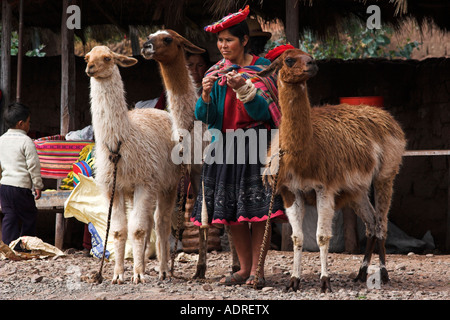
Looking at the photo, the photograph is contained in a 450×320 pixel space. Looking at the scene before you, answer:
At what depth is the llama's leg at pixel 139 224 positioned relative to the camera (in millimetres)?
4766

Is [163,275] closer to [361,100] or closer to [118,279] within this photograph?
[118,279]

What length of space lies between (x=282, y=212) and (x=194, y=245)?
2.66m

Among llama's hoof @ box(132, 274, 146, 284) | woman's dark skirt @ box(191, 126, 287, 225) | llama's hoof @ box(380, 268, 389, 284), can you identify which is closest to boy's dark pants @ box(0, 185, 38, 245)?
llama's hoof @ box(132, 274, 146, 284)

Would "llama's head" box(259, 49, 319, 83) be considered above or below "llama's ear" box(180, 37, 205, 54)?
below

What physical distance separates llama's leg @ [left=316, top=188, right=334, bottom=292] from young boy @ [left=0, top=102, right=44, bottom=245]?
369 cm

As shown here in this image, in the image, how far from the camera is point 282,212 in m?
4.44

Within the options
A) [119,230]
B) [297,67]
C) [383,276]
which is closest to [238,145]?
[297,67]

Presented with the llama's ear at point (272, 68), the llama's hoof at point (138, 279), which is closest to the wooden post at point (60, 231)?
the llama's hoof at point (138, 279)

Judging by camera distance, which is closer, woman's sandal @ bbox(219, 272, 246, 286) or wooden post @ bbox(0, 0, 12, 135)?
woman's sandal @ bbox(219, 272, 246, 286)

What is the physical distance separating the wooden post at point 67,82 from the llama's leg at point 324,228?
408cm

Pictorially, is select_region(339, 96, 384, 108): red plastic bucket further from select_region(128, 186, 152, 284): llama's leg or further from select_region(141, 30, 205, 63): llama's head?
select_region(128, 186, 152, 284): llama's leg

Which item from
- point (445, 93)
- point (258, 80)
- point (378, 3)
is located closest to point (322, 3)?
point (378, 3)

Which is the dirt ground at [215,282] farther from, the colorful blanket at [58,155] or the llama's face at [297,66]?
the llama's face at [297,66]

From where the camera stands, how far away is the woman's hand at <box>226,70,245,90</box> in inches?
160
